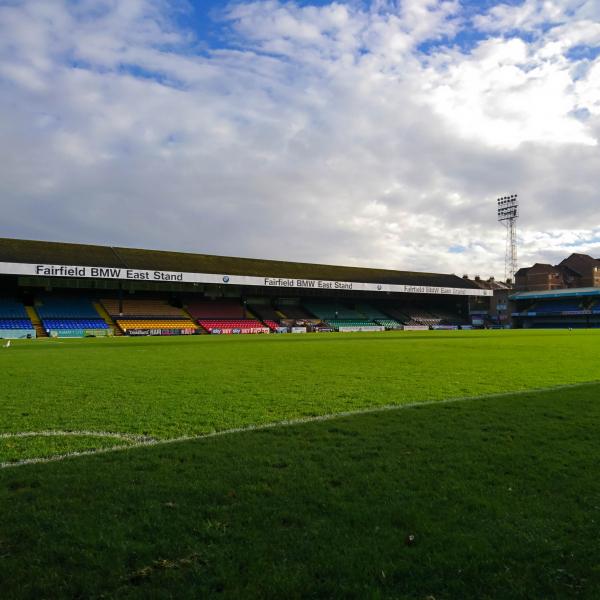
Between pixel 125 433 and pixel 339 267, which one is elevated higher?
pixel 339 267

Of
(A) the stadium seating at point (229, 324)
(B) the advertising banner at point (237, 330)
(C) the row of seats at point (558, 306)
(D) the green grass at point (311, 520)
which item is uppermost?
(C) the row of seats at point (558, 306)

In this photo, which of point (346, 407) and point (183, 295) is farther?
point (183, 295)

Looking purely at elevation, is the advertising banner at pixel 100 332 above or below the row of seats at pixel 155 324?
below

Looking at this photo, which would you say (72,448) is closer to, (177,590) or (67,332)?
(177,590)

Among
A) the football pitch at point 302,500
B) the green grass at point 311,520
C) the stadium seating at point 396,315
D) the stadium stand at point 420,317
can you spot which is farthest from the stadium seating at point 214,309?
the green grass at point 311,520

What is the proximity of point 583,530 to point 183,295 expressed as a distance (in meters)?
50.9

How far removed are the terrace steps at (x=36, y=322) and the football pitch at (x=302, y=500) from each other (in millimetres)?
33599

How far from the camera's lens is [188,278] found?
43.8 metres

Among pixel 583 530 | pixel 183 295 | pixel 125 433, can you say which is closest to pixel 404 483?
pixel 583 530

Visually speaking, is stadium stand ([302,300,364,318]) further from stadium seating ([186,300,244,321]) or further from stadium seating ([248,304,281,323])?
stadium seating ([186,300,244,321])

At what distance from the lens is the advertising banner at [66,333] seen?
35.4 meters

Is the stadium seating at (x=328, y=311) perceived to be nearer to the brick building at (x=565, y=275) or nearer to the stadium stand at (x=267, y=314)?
the stadium stand at (x=267, y=314)

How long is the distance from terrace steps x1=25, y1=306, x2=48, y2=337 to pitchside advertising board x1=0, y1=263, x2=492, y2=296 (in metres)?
4.26

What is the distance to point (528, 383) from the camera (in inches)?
359
